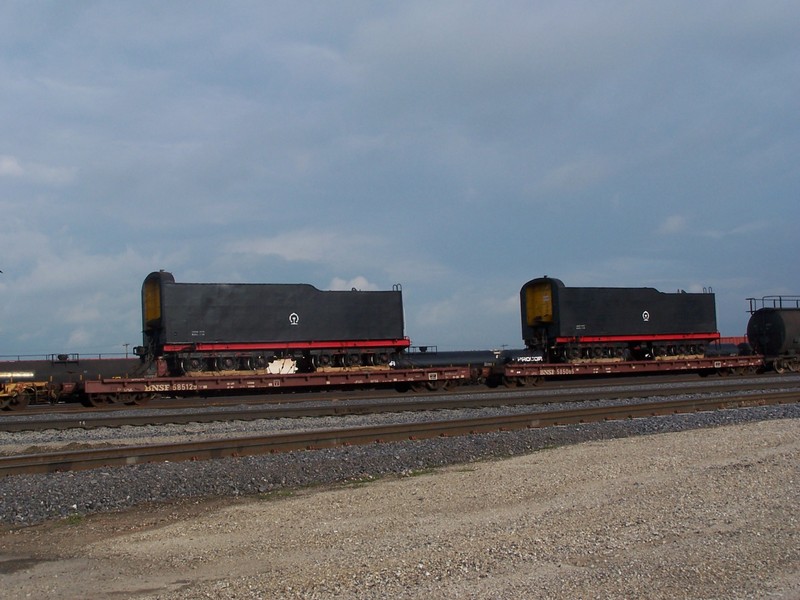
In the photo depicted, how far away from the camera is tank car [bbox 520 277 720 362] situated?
29.2 meters

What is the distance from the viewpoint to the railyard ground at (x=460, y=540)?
5180 mm

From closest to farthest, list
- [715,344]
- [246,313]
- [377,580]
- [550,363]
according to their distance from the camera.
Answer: [377,580], [246,313], [550,363], [715,344]

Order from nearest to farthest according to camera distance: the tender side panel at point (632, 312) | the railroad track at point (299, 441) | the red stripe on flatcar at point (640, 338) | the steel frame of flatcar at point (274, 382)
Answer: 1. the railroad track at point (299, 441)
2. the steel frame of flatcar at point (274, 382)
3. the red stripe on flatcar at point (640, 338)
4. the tender side panel at point (632, 312)

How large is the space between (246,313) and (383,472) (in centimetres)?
1608

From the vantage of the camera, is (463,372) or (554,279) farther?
(554,279)

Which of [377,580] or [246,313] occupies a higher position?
[246,313]

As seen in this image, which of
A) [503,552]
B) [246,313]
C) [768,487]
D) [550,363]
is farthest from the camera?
[550,363]

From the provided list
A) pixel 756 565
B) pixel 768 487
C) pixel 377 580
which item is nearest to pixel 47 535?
pixel 377 580

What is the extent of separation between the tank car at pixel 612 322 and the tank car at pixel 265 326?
5.80 metres

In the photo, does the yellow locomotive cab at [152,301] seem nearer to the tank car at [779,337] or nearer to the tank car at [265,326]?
the tank car at [265,326]

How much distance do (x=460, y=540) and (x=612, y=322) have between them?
25.1m

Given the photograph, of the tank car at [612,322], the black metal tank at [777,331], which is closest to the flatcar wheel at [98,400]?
the tank car at [612,322]

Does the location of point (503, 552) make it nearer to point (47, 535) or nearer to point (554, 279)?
point (47, 535)

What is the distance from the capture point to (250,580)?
537cm
